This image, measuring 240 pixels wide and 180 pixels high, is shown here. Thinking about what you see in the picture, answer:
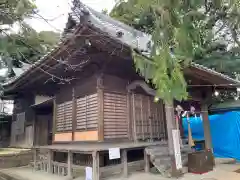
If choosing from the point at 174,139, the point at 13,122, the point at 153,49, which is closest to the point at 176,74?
the point at 153,49

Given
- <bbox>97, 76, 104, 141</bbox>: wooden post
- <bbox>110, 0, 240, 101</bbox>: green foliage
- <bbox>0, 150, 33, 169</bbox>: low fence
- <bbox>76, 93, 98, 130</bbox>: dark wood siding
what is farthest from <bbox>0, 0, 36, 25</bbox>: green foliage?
<bbox>0, 150, 33, 169</bbox>: low fence

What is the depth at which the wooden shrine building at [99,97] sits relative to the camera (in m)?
5.21

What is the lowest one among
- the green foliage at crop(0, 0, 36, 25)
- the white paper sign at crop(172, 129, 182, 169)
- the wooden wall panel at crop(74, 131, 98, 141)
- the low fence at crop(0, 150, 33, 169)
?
the low fence at crop(0, 150, 33, 169)

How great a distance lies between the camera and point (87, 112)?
680 cm

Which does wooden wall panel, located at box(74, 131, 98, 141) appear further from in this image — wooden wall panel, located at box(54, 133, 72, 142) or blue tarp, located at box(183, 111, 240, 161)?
blue tarp, located at box(183, 111, 240, 161)

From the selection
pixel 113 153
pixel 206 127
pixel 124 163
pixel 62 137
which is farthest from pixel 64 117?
pixel 206 127

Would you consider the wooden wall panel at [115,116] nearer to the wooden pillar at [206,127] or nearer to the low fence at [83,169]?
the low fence at [83,169]

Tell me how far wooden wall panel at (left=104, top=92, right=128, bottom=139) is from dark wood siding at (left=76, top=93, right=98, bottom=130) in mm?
331

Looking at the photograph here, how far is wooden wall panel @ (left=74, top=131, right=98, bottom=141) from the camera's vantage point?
6292mm

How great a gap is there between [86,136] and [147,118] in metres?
2.22

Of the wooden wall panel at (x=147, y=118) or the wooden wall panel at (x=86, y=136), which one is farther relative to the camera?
the wooden wall panel at (x=147, y=118)

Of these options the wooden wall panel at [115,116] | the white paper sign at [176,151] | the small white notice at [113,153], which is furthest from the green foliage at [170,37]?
the wooden wall panel at [115,116]

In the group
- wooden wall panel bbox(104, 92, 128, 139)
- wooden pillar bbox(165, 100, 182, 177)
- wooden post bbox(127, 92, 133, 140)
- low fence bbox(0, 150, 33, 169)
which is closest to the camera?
wooden pillar bbox(165, 100, 182, 177)

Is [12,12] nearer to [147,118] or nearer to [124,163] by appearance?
[124,163]
